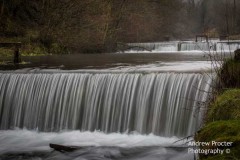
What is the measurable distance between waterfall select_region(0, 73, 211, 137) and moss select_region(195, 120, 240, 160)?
404 cm

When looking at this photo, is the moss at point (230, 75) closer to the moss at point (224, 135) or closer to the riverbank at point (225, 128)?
the riverbank at point (225, 128)

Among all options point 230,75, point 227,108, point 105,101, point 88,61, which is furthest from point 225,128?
point 88,61

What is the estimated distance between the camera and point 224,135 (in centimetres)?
428

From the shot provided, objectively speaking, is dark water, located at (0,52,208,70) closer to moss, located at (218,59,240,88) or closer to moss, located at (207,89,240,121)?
moss, located at (218,59,240,88)

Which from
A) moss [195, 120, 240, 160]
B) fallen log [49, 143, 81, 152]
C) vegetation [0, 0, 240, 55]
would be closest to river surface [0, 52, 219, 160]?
fallen log [49, 143, 81, 152]

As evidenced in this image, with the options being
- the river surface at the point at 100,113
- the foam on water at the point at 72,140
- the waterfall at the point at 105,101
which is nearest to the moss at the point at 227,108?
the river surface at the point at 100,113

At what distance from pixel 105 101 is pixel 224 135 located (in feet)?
20.6

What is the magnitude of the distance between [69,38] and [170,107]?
17.4m

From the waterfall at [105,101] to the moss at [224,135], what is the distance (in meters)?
4.04

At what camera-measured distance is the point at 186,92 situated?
381 inches

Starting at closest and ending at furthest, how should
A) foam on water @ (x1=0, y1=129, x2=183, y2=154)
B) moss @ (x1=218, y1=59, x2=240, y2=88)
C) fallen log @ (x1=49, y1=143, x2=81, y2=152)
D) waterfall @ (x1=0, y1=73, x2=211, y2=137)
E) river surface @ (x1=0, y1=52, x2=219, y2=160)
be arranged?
moss @ (x1=218, y1=59, x2=240, y2=88) < fallen log @ (x1=49, y1=143, x2=81, y2=152) < river surface @ (x1=0, y1=52, x2=219, y2=160) < foam on water @ (x1=0, y1=129, x2=183, y2=154) < waterfall @ (x1=0, y1=73, x2=211, y2=137)

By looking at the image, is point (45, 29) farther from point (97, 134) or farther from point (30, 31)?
point (97, 134)

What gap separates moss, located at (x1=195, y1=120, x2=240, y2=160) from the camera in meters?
3.82

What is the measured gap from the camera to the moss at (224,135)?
382 cm
